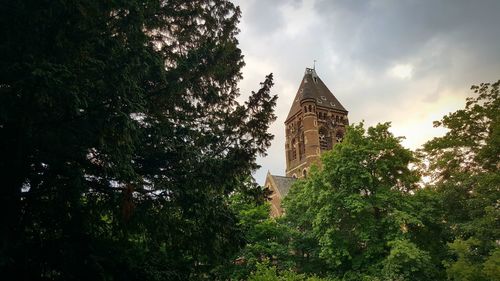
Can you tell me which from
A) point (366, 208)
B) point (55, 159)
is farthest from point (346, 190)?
point (55, 159)

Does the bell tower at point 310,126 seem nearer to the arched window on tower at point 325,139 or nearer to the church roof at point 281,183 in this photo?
the arched window on tower at point 325,139

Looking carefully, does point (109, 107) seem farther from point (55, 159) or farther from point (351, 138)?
point (351, 138)

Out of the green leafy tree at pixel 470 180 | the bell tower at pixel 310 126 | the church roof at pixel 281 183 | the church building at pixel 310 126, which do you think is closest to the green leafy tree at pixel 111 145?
the green leafy tree at pixel 470 180

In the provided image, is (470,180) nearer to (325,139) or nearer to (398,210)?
(398,210)

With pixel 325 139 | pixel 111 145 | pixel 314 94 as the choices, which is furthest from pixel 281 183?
pixel 111 145

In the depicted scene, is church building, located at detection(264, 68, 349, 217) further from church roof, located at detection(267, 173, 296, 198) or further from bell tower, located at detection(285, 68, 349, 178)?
church roof, located at detection(267, 173, 296, 198)

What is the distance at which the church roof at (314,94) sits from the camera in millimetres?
49156

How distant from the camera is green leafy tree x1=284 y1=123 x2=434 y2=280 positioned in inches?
671

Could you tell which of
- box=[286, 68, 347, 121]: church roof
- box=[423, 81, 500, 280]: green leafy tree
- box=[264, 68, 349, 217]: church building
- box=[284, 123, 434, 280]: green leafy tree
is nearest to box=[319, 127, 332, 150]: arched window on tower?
box=[264, 68, 349, 217]: church building

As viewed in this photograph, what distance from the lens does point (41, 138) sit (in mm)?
6605

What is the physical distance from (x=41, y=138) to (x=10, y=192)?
3.52 feet

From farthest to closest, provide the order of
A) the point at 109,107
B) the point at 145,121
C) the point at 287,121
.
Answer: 1. the point at 287,121
2. the point at 145,121
3. the point at 109,107

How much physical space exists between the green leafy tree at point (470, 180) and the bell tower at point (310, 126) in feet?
86.9

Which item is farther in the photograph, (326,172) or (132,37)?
→ (326,172)
